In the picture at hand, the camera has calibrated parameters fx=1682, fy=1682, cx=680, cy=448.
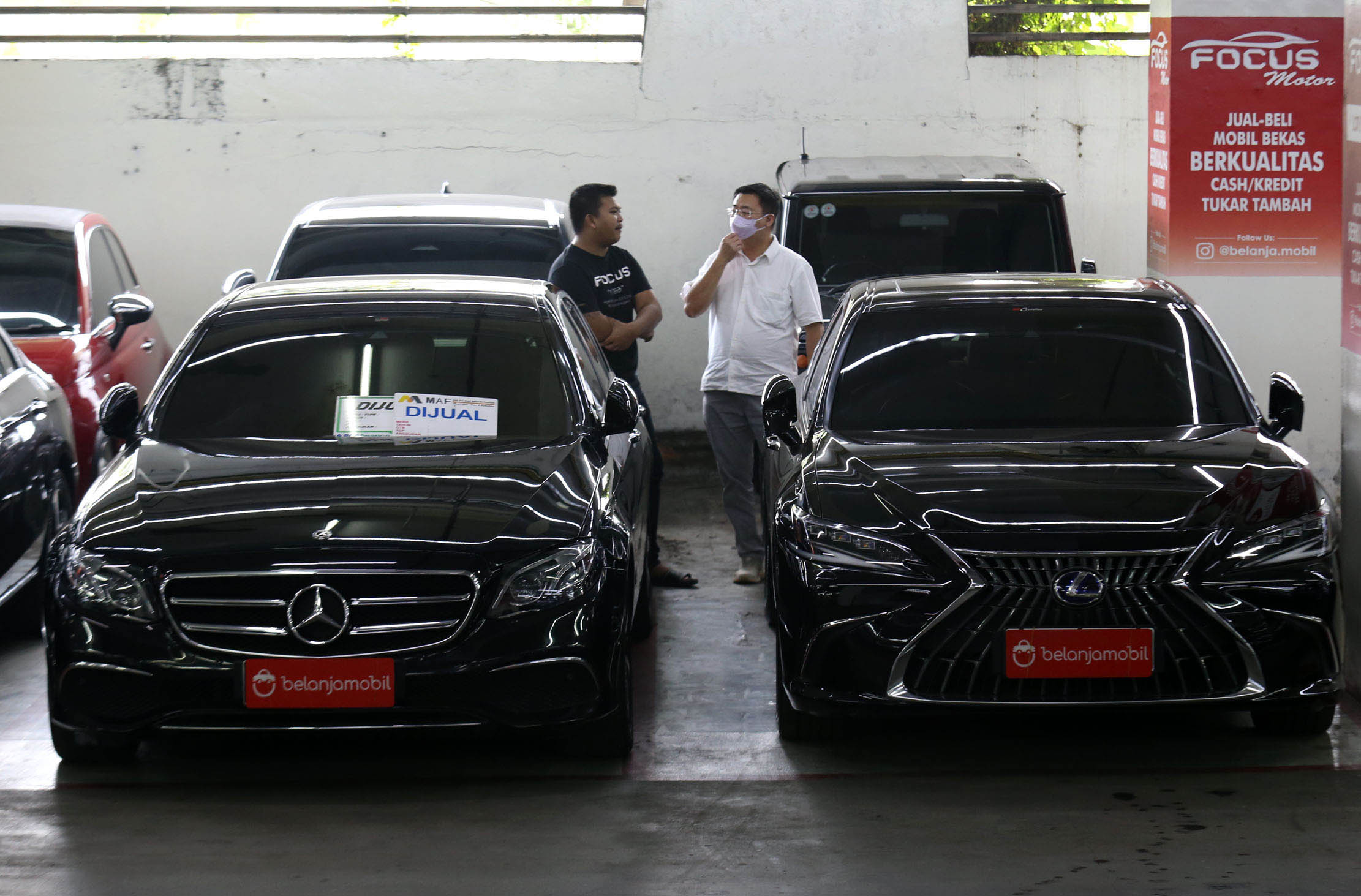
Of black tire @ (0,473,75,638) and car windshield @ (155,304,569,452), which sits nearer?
car windshield @ (155,304,569,452)

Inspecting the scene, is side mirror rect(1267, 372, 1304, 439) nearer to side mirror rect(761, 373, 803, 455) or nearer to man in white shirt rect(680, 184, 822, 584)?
side mirror rect(761, 373, 803, 455)

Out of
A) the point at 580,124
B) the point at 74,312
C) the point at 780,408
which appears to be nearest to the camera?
the point at 780,408

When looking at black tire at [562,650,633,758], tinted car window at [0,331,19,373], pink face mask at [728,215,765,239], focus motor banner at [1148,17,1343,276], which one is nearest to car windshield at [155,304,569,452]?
black tire at [562,650,633,758]

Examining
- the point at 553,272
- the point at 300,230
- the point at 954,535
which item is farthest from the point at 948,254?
the point at 954,535

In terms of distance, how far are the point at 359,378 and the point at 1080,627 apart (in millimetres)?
2566

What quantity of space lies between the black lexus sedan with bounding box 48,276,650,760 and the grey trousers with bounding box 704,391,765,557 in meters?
2.13

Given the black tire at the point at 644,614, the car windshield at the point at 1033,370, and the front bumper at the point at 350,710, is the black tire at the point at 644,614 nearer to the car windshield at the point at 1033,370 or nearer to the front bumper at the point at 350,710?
the car windshield at the point at 1033,370

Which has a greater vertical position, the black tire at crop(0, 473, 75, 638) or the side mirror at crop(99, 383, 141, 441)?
the side mirror at crop(99, 383, 141, 441)

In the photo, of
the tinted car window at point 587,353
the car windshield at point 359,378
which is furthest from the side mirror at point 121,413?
the tinted car window at point 587,353

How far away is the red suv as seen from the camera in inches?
325

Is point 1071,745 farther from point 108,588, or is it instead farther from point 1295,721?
point 108,588

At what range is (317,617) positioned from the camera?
15.2ft

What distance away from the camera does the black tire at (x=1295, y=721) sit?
520cm

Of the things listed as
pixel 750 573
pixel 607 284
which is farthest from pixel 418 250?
pixel 750 573
